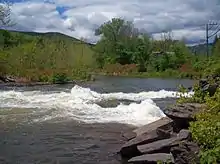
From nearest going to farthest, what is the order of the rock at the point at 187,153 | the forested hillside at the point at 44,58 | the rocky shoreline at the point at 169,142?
the rock at the point at 187,153 → the rocky shoreline at the point at 169,142 → the forested hillside at the point at 44,58

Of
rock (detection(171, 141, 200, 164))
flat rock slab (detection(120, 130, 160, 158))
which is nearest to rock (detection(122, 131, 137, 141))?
flat rock slab (detection(120, 130, 160, 158))

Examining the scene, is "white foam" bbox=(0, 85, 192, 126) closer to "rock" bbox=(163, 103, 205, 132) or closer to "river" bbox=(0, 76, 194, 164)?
"river" bbox=(0, 76, 194, 164)

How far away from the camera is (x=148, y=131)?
11.0 m

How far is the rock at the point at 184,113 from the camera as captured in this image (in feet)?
31.0

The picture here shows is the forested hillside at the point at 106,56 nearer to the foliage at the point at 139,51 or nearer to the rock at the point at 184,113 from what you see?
the foliage at the point at 139,51

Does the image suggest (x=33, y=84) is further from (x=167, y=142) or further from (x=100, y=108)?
(x=167, y=142)

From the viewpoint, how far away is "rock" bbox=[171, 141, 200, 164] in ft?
23.5

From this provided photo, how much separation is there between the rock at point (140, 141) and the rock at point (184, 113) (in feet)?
1.98

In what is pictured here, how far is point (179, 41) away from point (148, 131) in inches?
2665

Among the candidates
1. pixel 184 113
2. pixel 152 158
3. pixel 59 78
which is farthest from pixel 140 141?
pixel 59 78

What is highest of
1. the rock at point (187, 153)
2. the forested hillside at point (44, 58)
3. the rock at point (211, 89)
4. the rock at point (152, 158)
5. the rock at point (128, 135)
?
the forested hillside at point (44, 58)

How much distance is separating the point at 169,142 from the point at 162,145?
20 centimetres

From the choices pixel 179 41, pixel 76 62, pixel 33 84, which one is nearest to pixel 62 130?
pixel 33 84

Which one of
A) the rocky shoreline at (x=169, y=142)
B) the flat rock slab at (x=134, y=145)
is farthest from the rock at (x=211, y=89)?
the flat rock slab at (x=134, y=145)
